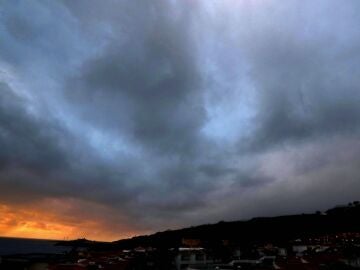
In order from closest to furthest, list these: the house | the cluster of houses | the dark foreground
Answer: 1. the cluster of houses
2. the dark foreground
3. the house

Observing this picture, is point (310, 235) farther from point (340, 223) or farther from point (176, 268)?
point (176, 268)

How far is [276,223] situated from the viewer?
175 meters

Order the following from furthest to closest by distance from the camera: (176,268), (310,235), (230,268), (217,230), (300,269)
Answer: (217,230), (310,235), (176,268), (230,268), (300,269)

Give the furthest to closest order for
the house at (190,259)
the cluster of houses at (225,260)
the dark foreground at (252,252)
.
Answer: the house at (190,259), the dark foreground at (252,252), the cluster of houses at (225,260)

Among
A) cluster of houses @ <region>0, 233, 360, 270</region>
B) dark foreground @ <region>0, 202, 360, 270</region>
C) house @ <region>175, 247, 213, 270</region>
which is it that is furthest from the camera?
house @ <region>175, 247, 213, 270</region>

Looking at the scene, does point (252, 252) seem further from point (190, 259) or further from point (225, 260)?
point (190, 259)

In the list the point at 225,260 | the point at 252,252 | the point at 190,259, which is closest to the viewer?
the point at 190,259

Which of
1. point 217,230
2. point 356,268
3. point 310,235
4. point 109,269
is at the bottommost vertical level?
point 356,268

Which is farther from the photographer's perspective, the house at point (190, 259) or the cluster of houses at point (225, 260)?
the house at point (190, 259)

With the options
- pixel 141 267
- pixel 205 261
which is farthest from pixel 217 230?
pixel 141 267

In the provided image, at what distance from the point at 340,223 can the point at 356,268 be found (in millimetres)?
99165

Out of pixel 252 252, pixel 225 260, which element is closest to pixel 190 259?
pixel 225 260

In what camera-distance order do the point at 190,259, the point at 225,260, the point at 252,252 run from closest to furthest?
1. the point at 190,259
2. the point at 225,260
3. the point at 252,252

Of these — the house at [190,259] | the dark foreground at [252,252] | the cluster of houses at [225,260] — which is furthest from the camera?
the house at [190,259]
